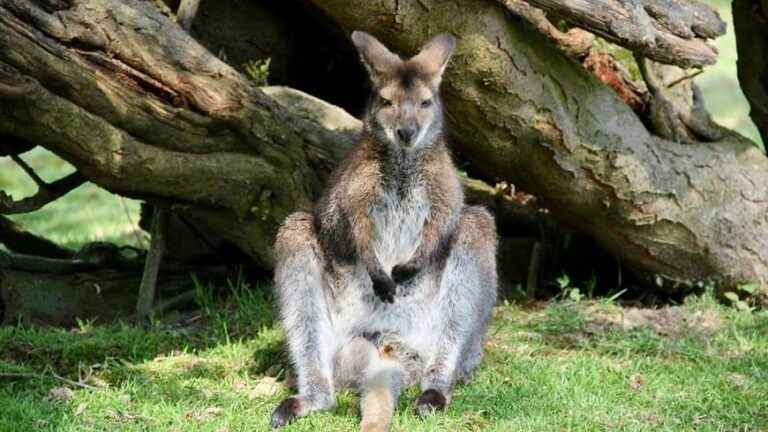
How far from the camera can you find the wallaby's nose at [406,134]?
6531 millimetres

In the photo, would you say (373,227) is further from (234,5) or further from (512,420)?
(234,5)

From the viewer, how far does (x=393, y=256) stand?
7.02m

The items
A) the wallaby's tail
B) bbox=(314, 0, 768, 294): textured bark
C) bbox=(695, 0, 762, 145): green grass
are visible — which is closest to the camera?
the wallaby's tail

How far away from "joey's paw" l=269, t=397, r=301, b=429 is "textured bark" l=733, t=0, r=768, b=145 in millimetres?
4208

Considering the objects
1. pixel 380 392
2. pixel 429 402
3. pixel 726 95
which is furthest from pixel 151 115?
pixel 726 95

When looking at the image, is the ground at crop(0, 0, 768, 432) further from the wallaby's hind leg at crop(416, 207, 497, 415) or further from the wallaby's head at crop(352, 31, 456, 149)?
the wallaby's head at crop(352, 31, 456, 149)

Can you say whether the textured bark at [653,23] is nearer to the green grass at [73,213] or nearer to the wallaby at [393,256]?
the wallaby at [393,256]

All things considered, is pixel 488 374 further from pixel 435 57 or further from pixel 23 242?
pixel 23 242

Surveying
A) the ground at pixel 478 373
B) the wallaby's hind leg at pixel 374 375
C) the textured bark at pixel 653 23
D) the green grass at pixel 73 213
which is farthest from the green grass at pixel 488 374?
the green grass at pixel 73 213

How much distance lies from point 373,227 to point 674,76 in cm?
285

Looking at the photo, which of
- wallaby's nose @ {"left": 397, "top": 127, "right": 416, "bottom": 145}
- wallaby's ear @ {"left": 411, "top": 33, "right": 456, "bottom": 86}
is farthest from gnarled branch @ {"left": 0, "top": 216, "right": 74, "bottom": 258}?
wallaby's ear @ {"left": 411, "top": 33, "right": 456, "bottom": 86}

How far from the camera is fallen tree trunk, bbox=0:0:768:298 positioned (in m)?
6.87

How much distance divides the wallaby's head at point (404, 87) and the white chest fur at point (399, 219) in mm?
319

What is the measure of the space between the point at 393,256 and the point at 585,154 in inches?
62.9
